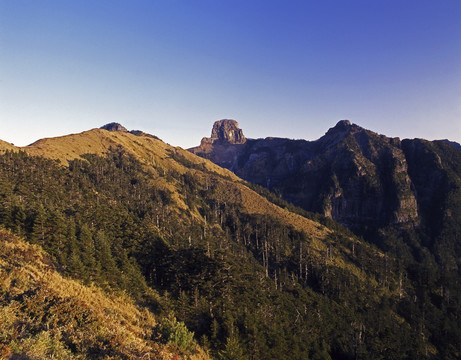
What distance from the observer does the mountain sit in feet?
109

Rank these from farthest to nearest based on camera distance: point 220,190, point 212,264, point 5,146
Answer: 1. point 220,190
2. point 5,146
3. point 212,264

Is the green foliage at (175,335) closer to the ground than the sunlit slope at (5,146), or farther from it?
closer to the ground

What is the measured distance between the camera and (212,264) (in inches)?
1857

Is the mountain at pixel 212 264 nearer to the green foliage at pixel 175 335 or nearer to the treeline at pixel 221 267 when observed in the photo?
the green foliage at pixel 175 335

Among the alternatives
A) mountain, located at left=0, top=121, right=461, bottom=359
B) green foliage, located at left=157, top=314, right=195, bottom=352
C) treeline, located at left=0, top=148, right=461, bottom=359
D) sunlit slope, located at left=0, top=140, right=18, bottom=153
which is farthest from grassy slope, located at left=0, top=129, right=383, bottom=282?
green foliage, located at left=157, top=314, right=195, bottom=352

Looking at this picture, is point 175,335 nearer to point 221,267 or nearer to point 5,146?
point 221,267

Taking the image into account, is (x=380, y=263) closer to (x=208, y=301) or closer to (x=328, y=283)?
(x=328, y=283)

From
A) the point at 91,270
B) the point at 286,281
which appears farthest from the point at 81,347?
the point at 286,281

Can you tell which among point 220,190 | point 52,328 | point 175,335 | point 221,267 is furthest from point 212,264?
point 220,190

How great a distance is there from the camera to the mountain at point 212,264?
33.2 m

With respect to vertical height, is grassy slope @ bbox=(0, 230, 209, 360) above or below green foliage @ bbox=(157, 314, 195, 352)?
above

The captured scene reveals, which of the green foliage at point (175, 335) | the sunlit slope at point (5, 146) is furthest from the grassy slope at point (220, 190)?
the green foliage at point (175, 335)

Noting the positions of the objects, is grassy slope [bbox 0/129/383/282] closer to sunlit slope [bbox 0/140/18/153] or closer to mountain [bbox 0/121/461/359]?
mountain [bbox 0/121/461/359]

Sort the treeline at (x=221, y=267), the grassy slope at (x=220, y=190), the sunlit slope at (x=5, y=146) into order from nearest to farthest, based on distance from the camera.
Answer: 1. the treeline at (x=221, y=267)
2. the sunlit slope at (x=5, y=146)
3. the grassy slope at (x=220, y=190)
